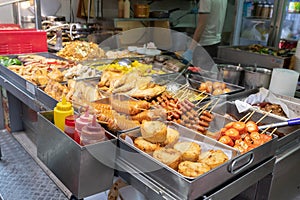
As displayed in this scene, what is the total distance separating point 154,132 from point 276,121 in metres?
0.74

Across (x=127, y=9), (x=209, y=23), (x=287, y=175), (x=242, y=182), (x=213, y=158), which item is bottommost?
(x=287, y=175)

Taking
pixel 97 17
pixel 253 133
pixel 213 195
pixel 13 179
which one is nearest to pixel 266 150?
pixel 253 133

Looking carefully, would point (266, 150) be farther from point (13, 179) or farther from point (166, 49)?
point (13, 179)

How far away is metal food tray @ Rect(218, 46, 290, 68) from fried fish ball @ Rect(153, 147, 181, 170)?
6.27 ft

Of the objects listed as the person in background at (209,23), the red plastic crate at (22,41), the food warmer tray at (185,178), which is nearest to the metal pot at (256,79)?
the person in background at (209,23)

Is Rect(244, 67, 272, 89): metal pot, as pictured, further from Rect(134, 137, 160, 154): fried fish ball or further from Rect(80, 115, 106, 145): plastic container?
Rect(80, 115, 106, 145): plastic container

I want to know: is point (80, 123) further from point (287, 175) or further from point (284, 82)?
point (284, 82)

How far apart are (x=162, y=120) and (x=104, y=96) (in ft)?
1.18

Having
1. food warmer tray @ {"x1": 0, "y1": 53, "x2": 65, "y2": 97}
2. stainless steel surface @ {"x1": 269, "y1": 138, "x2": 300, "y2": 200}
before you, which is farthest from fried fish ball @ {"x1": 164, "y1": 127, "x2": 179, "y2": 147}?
food warmer tray @ {"x1": 0, "y1": 53, "x2": 65, "y2": 97}

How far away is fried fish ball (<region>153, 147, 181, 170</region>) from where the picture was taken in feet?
3.14

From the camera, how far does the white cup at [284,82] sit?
1.87 m

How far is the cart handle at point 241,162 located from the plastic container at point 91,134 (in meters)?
0.46

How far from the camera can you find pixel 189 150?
1.03 m

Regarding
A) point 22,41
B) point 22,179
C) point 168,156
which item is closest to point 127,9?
point 22,41
